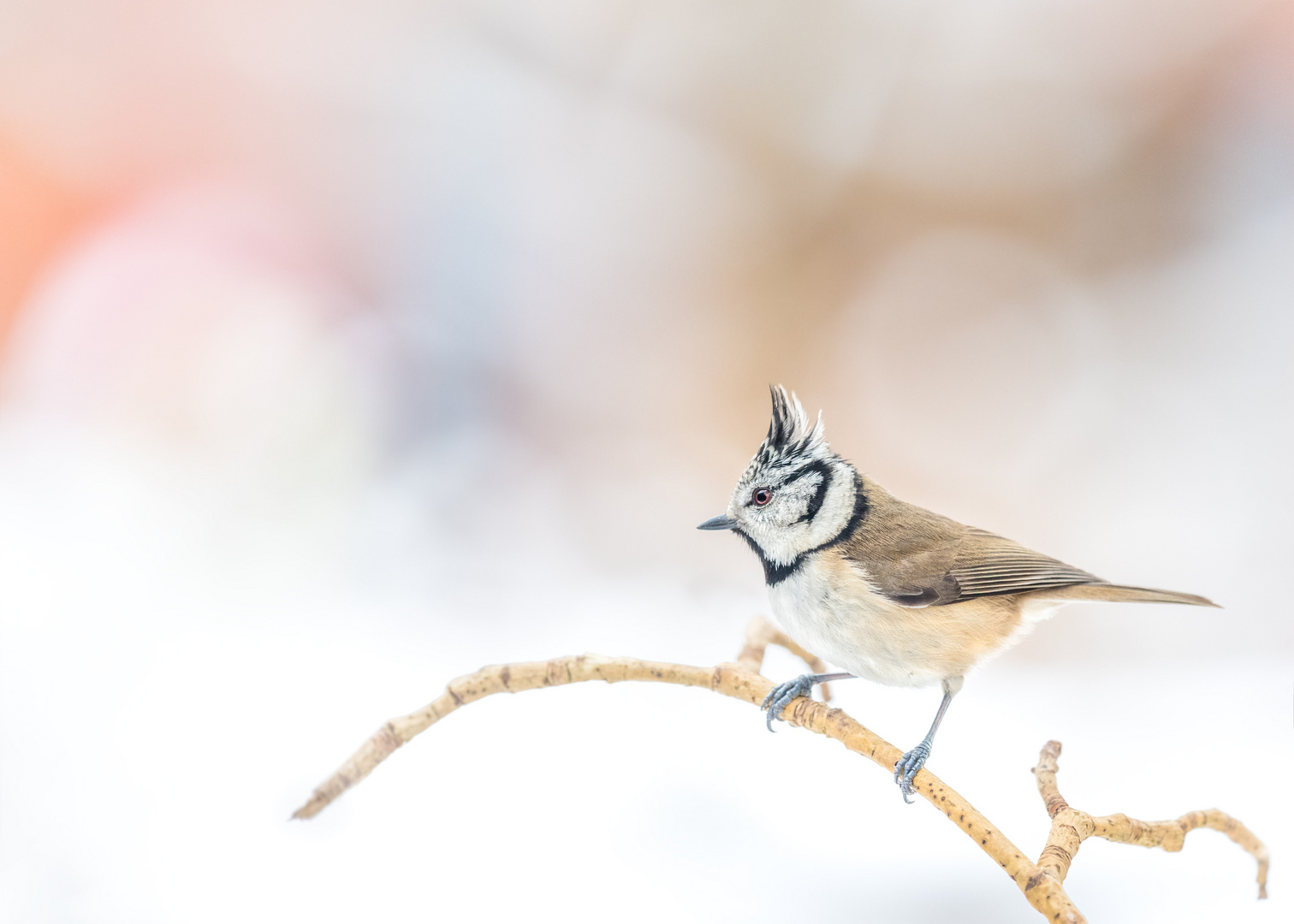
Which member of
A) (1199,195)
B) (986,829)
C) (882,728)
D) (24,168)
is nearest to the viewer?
(986,829)

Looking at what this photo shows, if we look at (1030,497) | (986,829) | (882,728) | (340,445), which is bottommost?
(986,829)

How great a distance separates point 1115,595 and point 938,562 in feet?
0.47

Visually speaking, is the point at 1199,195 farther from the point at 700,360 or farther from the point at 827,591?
the point at 827,591

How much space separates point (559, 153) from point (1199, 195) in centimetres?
101

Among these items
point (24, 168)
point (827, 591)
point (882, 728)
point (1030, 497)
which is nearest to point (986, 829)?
point (827, 591)

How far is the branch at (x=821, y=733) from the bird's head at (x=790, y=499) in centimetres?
12

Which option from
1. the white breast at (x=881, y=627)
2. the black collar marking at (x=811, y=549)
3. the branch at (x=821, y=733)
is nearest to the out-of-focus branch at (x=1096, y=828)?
the branch at (x=821, y=733)

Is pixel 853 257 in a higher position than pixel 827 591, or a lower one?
higher

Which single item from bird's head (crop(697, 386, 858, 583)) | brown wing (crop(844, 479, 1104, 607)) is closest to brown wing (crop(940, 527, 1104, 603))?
brown wing (crop(844, 479, 1104, 607))

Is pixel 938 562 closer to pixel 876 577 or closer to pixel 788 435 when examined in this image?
pixel 876 577

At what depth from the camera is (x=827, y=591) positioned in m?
0.79

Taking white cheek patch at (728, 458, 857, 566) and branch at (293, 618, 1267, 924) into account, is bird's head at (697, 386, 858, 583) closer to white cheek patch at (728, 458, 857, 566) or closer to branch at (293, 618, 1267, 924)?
white cheek patch at (728, 458, 857, 566)

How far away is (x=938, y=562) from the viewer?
0.83 metres

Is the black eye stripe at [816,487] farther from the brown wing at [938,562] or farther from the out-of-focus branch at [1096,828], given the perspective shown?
the out-of-focus branch at [1096,828]
